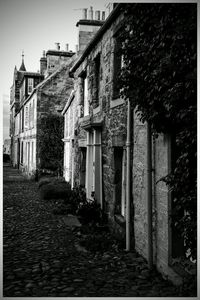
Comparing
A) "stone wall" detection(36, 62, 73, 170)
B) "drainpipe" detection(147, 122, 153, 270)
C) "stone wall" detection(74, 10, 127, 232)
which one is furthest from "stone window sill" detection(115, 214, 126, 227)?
"stone wall" detection(36, 62, 73, 170)

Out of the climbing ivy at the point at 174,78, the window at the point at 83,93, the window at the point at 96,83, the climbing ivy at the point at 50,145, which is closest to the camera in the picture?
the climbing ivy at the point at 174,78

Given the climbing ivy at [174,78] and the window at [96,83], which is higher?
the window at [96,83]

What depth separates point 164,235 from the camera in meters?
4.77

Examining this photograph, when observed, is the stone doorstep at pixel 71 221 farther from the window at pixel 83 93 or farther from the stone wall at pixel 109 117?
the window at pixel 83 93

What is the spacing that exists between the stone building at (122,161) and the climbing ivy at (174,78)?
730 millimetres

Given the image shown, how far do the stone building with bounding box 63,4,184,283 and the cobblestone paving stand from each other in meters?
0.35

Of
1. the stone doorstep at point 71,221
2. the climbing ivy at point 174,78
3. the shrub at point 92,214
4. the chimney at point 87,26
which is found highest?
the chimney at point 87,26

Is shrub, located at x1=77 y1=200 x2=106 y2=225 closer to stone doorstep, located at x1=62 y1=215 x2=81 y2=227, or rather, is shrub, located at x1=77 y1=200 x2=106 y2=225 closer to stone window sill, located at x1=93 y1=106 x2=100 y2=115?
stone doorstep, located at x1=62 y1=215 x2=81 y2=227

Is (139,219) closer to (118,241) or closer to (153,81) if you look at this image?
(118,241)

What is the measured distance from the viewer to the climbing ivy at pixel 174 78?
356cm

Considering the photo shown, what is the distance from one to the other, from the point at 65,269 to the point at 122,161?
3041mm

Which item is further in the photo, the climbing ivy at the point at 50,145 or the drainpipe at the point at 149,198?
the climbing ivy at the point at 50,145

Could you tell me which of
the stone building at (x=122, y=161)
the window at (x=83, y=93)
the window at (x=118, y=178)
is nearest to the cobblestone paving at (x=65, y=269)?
the stone building at (x=122, y=161)

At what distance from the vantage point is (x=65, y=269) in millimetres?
5234
